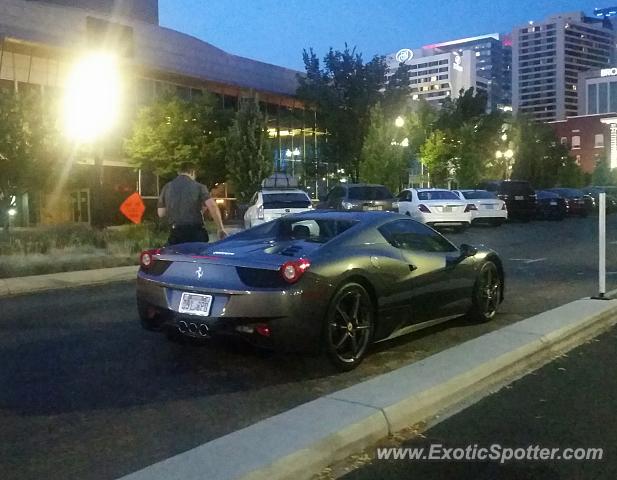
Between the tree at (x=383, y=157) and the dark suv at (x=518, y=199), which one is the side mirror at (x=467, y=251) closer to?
the dark suv at (x=518, y=199)

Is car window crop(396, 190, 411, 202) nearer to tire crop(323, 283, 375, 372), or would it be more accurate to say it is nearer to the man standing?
the man standing

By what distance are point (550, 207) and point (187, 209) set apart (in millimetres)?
26654

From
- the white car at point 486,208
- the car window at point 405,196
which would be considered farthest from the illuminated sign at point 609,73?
the car window at point 405,196

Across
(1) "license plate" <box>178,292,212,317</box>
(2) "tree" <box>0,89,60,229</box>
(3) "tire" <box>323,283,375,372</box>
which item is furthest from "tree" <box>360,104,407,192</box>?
(1) "license plate" <box>178,292,212,317</box>

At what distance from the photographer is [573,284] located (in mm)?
11648

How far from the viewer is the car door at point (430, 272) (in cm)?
716

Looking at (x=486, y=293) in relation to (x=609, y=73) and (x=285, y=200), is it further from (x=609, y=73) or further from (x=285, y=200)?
(x=609, y=73)

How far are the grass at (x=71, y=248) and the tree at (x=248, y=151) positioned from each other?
591cm

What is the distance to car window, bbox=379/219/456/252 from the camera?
286 inches

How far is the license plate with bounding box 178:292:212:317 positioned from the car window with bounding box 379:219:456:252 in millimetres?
1899

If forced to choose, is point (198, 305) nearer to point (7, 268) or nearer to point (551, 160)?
point (7, 268)

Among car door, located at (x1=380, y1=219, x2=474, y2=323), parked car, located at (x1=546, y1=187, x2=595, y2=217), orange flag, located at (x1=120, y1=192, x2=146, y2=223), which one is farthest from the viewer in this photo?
parked car, located at (x1=546, y1=187, x2=595, y2=217)

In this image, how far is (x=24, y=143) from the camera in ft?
62.8

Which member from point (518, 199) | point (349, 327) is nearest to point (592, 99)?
point (518, 199)
